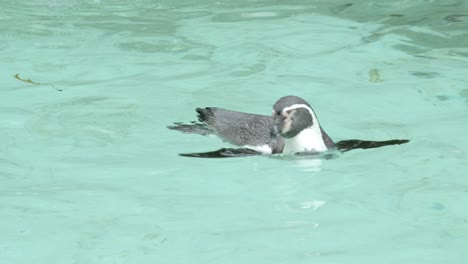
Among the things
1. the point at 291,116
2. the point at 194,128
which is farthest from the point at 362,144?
the point at 194,128

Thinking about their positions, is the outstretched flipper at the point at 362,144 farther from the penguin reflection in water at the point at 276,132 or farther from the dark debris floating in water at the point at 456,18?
the dark debris floating in water at the point at 456,18

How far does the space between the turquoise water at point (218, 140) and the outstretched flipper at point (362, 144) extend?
0.40 feet

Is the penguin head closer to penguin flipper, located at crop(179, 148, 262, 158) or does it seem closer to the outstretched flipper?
penguin flipper, located at crop(179, 148, 262, 158)

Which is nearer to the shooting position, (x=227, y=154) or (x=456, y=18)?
(x=227, y=154)

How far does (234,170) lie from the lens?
24.0 feet

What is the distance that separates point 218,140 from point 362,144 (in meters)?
1.09

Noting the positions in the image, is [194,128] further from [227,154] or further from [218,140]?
[227,154]

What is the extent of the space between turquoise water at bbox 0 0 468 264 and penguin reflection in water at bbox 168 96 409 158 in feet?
0.38

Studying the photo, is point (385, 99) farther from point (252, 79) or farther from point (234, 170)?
point (234, 170)

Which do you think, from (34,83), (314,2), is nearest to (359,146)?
(34,83)

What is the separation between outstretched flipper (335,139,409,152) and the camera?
25.4 feet

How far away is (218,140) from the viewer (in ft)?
26.2

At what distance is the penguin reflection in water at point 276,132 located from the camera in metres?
7.36

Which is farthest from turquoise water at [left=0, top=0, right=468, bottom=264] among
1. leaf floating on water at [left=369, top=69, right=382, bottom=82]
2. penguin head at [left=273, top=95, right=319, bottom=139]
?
penguin head at [left=273, top=95, right=319, bottom=139]
